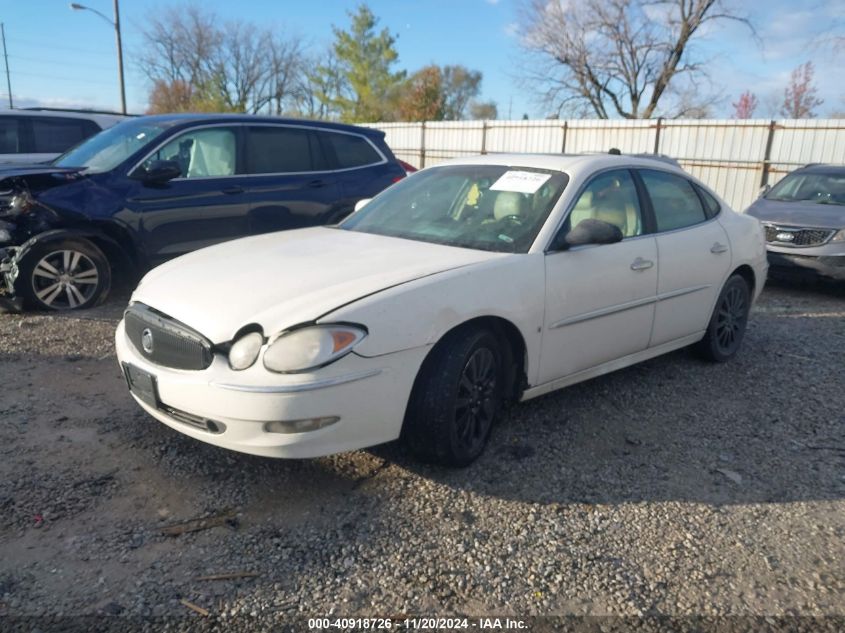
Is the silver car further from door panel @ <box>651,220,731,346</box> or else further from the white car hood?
the white car hood

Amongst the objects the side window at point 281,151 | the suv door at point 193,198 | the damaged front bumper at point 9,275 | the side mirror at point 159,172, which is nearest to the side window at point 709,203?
the side window at point 281,151

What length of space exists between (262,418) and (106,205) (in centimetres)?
405

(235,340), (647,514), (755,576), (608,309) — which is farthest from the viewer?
(608,309)

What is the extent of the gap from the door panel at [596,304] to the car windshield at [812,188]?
6.24 m

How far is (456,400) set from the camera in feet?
10.7

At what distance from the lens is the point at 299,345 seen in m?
2.85

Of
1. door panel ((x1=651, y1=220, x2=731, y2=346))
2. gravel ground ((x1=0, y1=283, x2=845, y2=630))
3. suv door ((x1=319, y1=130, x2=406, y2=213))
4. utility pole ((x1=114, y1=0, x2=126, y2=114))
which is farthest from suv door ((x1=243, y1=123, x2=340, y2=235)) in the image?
utility pole ((x1=114, y1=0, x2=126, y2=114))

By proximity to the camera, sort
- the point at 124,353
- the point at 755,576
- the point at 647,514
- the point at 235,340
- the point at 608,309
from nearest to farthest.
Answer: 1. the point at 755,576
2. the point at 235,340
3. the point at 647,514
4. the point at 124,353
5. the point at 608,309

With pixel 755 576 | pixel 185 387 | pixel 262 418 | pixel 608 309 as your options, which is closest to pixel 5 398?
pixel 185 387

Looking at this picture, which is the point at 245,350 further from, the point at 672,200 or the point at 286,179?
the point at 286,179

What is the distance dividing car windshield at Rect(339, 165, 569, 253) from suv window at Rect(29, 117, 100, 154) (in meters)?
6.34

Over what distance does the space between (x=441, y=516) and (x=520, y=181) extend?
2092 mm

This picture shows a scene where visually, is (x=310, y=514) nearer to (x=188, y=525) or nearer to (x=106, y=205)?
(x=188, y=525)

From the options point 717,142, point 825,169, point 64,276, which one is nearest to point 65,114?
point 64,276
